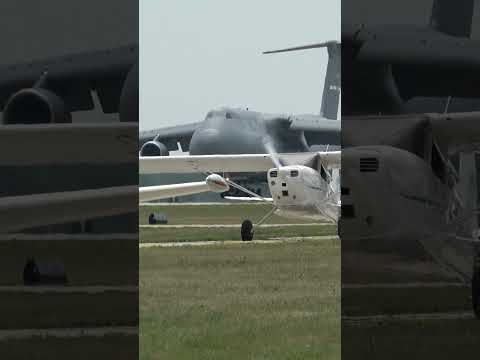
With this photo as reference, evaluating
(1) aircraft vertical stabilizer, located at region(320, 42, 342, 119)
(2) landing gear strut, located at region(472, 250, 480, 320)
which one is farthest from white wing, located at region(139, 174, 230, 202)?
(1) aircraft vertical stabilizer, located at region(320, 42, 342, 119)

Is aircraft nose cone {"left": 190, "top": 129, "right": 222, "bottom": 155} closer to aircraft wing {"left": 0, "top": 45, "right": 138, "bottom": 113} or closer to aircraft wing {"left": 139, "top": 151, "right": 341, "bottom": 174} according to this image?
aircraft wing {"left": 139, "top": 151, "right": 341, "bottom": 174}

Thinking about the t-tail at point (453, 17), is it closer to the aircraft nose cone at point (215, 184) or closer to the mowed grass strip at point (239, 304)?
the mowed grass strip at point (239, 304)

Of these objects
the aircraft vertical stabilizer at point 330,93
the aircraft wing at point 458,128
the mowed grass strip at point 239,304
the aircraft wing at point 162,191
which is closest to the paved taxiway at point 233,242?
the aircraft wing at point 162,191

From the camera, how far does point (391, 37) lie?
3.17m

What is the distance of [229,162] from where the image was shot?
667 inches

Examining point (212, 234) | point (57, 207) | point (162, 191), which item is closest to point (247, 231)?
point (162, 191)

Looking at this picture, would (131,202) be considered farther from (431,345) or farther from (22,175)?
(431,345)

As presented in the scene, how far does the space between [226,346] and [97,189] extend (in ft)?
7.33

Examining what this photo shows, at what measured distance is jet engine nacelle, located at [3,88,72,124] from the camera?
10.1ft

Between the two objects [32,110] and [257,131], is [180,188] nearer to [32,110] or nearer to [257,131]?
[32,110]

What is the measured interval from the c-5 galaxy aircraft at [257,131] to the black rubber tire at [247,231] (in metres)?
15.8

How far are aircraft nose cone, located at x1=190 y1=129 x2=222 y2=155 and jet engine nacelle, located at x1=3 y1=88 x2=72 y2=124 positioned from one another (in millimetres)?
29765

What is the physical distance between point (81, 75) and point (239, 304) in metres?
4.55

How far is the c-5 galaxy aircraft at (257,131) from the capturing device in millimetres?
33125
